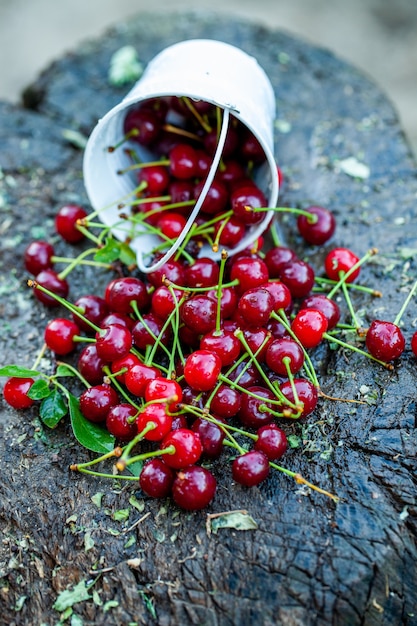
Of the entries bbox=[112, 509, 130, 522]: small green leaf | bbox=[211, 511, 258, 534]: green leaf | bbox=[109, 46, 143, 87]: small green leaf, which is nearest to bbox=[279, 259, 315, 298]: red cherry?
bbox=[211, 511, 258, 534]: green leaf

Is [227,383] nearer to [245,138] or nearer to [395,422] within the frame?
[395,422]

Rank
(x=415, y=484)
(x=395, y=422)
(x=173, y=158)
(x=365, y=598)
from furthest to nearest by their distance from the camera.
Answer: (x=173, y=158), (x=395, y=422), (x=415, y=484), (x=365, y=598)

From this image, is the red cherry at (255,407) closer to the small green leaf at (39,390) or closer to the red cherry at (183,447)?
the red cherry at (183,447)

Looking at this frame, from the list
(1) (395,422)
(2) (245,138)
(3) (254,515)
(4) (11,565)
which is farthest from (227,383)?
(2) (245,138)

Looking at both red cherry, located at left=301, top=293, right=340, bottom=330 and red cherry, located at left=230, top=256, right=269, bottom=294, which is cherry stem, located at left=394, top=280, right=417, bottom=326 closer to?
red cherry, located at left=301, top=293, right=340, bottom=330

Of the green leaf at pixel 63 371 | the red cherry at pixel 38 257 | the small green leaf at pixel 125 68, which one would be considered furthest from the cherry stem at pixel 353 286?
the small green leaf at pixel 125 68

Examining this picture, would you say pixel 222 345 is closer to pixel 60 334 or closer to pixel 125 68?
pixel 60 334
